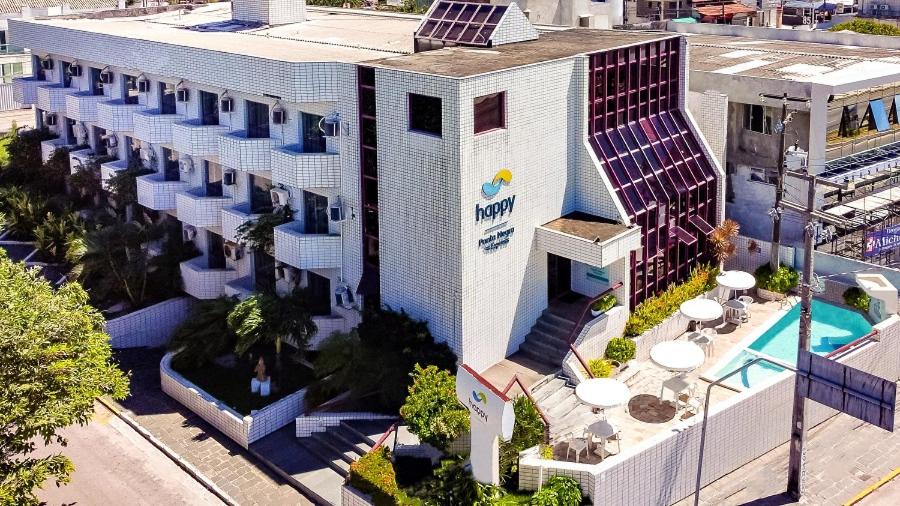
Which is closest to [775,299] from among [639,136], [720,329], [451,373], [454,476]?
[720,329]

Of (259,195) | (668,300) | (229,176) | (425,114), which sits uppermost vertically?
(425,114)

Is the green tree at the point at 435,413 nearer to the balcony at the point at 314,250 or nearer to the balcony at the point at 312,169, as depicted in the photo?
the balcony at the point at 314,250

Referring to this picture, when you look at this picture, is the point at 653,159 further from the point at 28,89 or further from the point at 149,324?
the point at 28,89

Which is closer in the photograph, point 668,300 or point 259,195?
point 668,300

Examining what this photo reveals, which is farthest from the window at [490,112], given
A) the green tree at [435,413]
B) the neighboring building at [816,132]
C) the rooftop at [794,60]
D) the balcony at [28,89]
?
the balcony at [28,89]

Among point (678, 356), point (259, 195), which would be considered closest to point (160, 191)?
point (259, 195)

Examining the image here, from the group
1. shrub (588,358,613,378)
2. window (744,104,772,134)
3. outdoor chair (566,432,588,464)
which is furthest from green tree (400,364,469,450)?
window (744,104,772,134)

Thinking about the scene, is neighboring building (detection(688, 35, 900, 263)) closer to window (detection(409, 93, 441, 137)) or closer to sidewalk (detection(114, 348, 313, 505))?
window (detection(409, 93, 441, 137))
